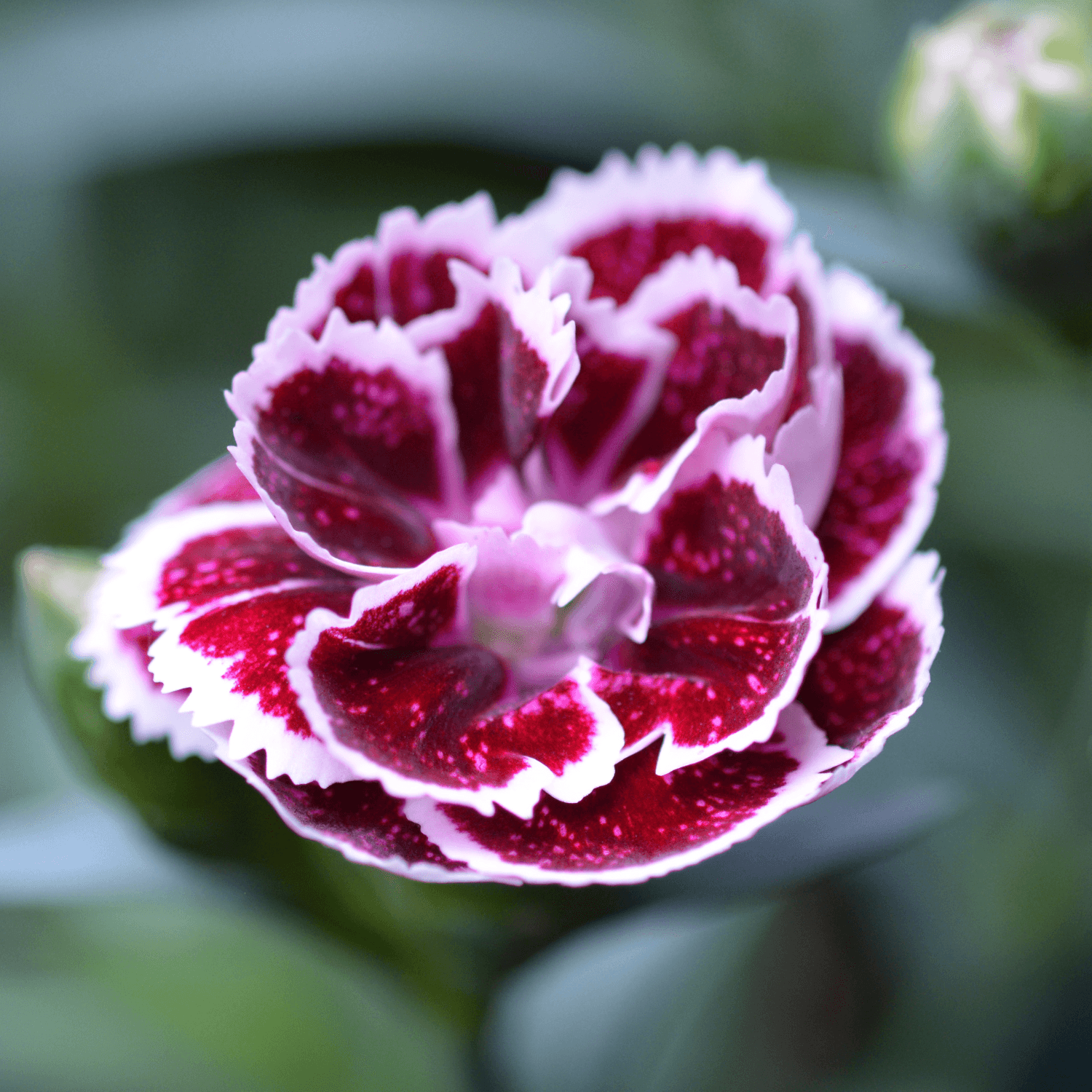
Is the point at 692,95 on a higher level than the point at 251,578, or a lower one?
higher

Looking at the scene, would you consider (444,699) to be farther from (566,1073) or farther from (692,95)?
(692,95)

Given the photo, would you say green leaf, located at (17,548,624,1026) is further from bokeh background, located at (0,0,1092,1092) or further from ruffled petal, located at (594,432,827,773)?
ruffled petal, located at (594,432,827,773)

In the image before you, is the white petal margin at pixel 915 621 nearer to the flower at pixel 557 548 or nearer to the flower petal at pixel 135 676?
the flower at pixel 557 548

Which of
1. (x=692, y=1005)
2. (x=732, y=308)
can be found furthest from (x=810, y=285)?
(x=692, y=1005)

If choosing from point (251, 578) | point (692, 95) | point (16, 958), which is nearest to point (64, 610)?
point (251, 578)

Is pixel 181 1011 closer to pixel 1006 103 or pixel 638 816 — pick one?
pixel 638 816

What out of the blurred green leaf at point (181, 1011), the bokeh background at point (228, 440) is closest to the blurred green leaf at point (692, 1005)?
the bokeh background at point (228, 440)

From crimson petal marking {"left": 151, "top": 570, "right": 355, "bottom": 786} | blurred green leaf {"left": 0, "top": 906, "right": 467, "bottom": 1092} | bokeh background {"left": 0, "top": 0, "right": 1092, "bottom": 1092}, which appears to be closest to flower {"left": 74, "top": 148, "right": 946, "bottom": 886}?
crimson petal marking {"left": 151, "top": 570, "right": 355, "bottom": 786}
